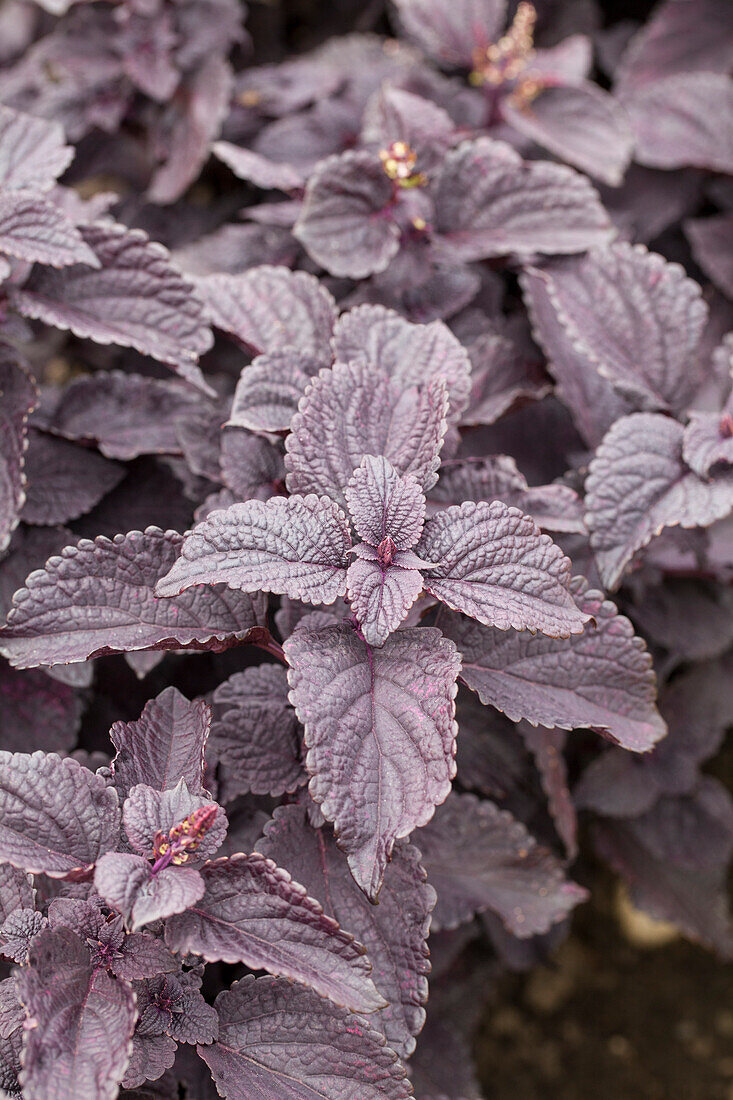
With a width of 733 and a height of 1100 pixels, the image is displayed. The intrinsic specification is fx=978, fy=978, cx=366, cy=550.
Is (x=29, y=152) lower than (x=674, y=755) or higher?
higher

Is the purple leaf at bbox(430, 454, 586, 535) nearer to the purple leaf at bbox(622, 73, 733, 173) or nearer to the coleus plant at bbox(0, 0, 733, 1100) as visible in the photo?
the coleus plant at bbox(0, 0, 733, 1100)

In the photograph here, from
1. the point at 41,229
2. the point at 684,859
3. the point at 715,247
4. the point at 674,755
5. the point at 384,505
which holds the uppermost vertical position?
the point at 41,229

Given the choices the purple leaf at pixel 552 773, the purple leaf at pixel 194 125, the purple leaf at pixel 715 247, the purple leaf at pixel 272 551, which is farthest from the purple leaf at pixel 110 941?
the purple leaf at pixel 715 247

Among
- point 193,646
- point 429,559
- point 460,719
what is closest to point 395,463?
point 429,559

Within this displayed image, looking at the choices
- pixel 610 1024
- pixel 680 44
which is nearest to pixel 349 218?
pixel 680 44

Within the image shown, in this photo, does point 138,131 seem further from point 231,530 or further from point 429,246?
point 231,530

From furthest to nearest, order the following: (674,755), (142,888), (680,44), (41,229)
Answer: (680,44) → (674,755) → (41,229) → (142,888)

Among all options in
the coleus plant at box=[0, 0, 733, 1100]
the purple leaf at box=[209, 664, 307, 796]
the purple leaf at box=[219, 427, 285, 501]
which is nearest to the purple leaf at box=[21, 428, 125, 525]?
the coleus plant at box=[0, 0, 733, 1100]

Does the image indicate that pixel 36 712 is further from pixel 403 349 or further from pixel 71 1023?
pixel 403 349
